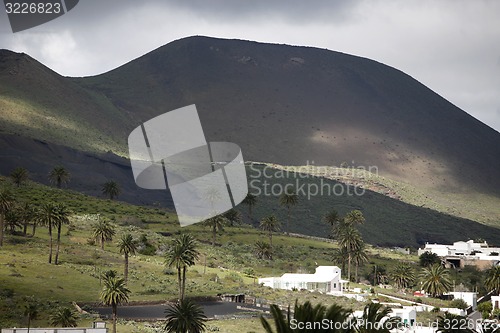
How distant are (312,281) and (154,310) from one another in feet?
89.7

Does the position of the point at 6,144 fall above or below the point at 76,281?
above

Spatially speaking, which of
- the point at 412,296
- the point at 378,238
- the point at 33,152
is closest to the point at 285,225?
the point at 378,238

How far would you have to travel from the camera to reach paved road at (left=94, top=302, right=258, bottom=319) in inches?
2950

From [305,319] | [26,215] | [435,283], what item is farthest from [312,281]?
[305,319]

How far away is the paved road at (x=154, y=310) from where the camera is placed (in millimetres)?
74938

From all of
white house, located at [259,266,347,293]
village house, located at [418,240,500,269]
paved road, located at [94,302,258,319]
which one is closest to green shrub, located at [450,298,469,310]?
white house, located at [259,266,347,293]

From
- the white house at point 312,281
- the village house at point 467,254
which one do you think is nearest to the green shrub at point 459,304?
the white house at point 312,281

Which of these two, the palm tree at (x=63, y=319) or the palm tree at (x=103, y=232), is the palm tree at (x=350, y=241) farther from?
the palm tree at (x=63, y=319)

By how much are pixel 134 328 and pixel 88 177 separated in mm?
113354

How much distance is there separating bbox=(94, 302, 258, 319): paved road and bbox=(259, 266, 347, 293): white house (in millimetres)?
12756

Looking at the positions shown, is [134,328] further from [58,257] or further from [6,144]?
[6,144]

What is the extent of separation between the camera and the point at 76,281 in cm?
8444

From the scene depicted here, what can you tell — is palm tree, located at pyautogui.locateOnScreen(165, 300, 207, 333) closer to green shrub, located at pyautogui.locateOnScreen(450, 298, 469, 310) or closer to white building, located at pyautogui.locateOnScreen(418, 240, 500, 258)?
green shrub, located at pyautogui.locateOnScreen(450, 298, 469, 310)

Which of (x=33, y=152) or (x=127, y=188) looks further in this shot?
(x=127, y=188)
